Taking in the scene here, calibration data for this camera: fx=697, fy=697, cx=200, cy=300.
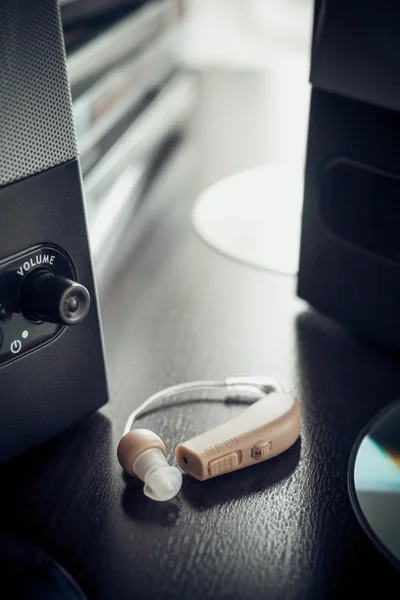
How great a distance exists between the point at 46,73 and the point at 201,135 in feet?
1.88

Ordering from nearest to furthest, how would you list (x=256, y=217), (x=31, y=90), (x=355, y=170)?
(x=31, y=90)
(x=355, y=170)
(x=256, y=217)

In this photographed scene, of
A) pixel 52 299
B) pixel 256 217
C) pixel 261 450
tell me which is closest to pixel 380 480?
pixel 261 450

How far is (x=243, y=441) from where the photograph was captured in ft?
1.39

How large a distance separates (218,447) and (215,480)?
2 centimetres

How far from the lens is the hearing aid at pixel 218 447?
0.41m

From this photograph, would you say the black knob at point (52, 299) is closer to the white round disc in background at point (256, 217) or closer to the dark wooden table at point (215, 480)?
the dark wooden table at point (215, 480)

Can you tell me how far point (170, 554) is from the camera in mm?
385

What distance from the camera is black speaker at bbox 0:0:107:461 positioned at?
36cm

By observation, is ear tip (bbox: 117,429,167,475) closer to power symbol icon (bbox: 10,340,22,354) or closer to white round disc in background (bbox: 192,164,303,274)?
power symbol icon (bbox: 10,340,22,354)

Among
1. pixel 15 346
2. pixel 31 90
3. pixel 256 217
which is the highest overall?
pixel 31 90

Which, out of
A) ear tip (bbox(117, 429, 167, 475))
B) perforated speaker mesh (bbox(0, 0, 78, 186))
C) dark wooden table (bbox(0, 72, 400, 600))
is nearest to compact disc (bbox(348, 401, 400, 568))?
dark wooden table (bbox(0, 72, 400, 600))

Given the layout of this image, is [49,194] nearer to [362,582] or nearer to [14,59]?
[14,59]

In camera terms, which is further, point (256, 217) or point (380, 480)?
point (256, 217)

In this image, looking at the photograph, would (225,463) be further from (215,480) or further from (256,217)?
(256,217)
